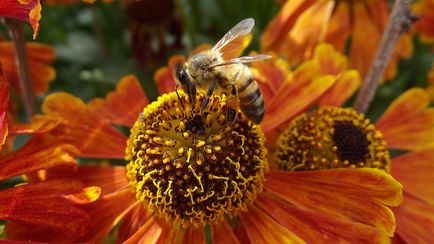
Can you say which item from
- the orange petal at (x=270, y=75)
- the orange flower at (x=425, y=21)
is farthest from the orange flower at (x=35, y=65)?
the orange flower at (x=425, y=21)

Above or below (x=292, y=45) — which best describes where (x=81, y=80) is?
above

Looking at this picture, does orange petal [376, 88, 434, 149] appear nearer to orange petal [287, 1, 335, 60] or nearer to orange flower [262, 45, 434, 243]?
orange flower [262, 45, 434, 243]

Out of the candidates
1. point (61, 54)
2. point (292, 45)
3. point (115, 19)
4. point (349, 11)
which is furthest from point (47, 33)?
point (349, 11)

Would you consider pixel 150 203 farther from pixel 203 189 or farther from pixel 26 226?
pixel 26 226

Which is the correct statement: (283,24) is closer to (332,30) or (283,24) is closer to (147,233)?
(332,30)

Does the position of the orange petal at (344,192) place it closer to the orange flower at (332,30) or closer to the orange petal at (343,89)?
the orange petal at (343,89)

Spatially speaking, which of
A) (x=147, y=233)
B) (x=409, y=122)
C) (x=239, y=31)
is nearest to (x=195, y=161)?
(x=147, y=233)

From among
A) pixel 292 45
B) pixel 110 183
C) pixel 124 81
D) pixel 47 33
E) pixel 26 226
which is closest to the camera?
pixel 26 226
